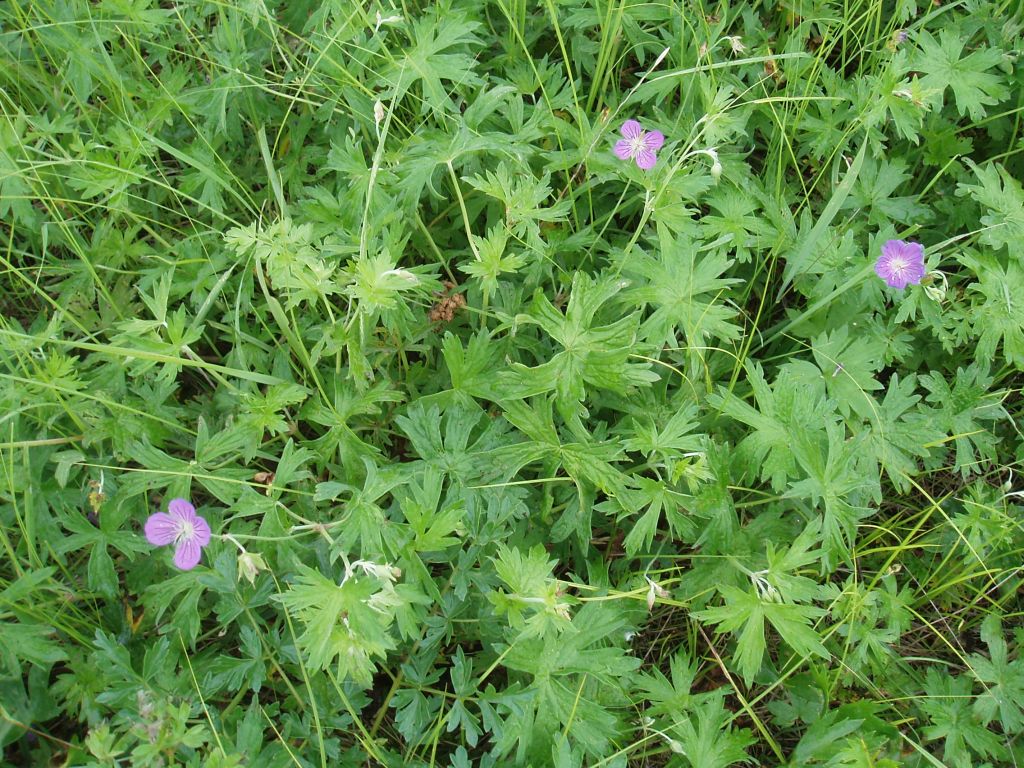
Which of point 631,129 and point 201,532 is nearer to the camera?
point 201,532

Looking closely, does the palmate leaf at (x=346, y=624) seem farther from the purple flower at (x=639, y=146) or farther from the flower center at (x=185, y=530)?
the purple flower at (x=639, y=146)

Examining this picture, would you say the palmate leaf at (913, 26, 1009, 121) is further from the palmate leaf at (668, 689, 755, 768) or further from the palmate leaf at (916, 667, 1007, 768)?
the palmate leaf at (668, 689, 755, 768)

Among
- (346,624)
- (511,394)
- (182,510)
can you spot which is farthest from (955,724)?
(182,510)

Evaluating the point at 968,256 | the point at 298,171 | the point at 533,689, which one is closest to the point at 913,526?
the point at 968,256

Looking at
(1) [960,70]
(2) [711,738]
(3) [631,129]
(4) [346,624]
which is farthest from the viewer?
(1) [960,70]

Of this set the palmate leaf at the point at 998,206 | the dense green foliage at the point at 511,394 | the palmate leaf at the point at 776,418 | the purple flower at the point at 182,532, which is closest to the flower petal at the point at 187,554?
the purple flower at the point at 182,532

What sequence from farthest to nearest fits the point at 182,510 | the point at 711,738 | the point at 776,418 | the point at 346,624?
the point at 776,418 < the point at 711,738 < the point at 182,510 < the point at 346,624

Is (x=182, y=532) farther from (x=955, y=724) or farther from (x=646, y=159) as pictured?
(x=955, y=724)
